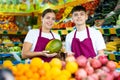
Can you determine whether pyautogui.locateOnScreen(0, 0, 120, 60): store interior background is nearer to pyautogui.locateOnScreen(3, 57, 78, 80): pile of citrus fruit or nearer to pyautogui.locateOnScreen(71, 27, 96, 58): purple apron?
pyautogui.locateOnScreen(71, 27, 96, 58): purple apron

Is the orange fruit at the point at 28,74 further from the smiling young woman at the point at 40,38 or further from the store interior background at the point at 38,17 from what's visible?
the store interior background at the point at 38,17

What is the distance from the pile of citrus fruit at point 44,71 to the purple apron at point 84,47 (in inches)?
47.5

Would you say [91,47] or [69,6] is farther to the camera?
[69,6]

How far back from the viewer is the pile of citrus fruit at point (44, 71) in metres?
2.28

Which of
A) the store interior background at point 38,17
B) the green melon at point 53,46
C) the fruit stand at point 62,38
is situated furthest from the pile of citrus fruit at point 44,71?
the store interior background at point 38,17

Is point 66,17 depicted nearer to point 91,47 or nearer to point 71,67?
point 91,47

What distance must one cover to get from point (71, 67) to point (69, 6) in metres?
6.17

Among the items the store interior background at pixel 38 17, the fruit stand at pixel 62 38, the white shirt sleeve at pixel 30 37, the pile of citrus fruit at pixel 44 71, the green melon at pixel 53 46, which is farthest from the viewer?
the store interior background at pixel 38 17

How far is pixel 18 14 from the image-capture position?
33.0 feet

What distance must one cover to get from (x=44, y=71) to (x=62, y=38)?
5361 mm

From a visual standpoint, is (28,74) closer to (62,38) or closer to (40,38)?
(40,38)

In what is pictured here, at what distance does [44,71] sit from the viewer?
7.65 ft

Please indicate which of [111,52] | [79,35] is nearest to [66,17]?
[111,52]

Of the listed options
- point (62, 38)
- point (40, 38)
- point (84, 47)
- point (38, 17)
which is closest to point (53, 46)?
point (40, 38)
